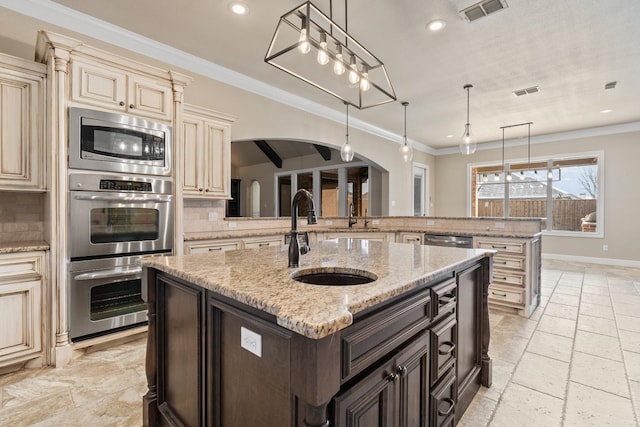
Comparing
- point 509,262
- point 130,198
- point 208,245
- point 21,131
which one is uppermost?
point 21,131

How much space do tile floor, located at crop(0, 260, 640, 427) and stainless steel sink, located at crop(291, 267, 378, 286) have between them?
109 centimetres

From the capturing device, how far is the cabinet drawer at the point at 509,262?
3.39 meters

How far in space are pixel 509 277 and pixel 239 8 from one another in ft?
12.7

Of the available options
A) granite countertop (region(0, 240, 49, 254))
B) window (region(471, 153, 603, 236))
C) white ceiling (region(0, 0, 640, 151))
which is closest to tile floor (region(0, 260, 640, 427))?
granite countertop (region(0, 240, 49, 254))

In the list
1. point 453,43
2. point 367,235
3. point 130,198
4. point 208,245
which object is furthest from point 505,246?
point 130,198

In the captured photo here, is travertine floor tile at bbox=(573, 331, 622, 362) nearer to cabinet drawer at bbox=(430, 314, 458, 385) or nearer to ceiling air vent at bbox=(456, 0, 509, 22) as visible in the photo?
cabinet drawer at bbox=(430, 314, 458, 385)

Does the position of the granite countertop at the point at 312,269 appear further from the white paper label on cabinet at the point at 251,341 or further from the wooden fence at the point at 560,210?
the wooden fence at the point at 560,210

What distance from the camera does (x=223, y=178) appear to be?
3582 millimetres

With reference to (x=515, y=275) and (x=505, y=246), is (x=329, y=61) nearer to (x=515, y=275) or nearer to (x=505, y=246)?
(x=505, y=246)

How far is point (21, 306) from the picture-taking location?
2119 mm

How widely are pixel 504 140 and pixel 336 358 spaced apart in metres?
8.50

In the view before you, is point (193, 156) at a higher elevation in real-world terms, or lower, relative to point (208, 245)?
higher

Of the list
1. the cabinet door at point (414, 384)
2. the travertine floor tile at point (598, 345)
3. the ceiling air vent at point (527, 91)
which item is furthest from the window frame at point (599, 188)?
the cabinet door at point (414, 384)

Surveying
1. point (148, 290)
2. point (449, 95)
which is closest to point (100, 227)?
point (148, 290)
